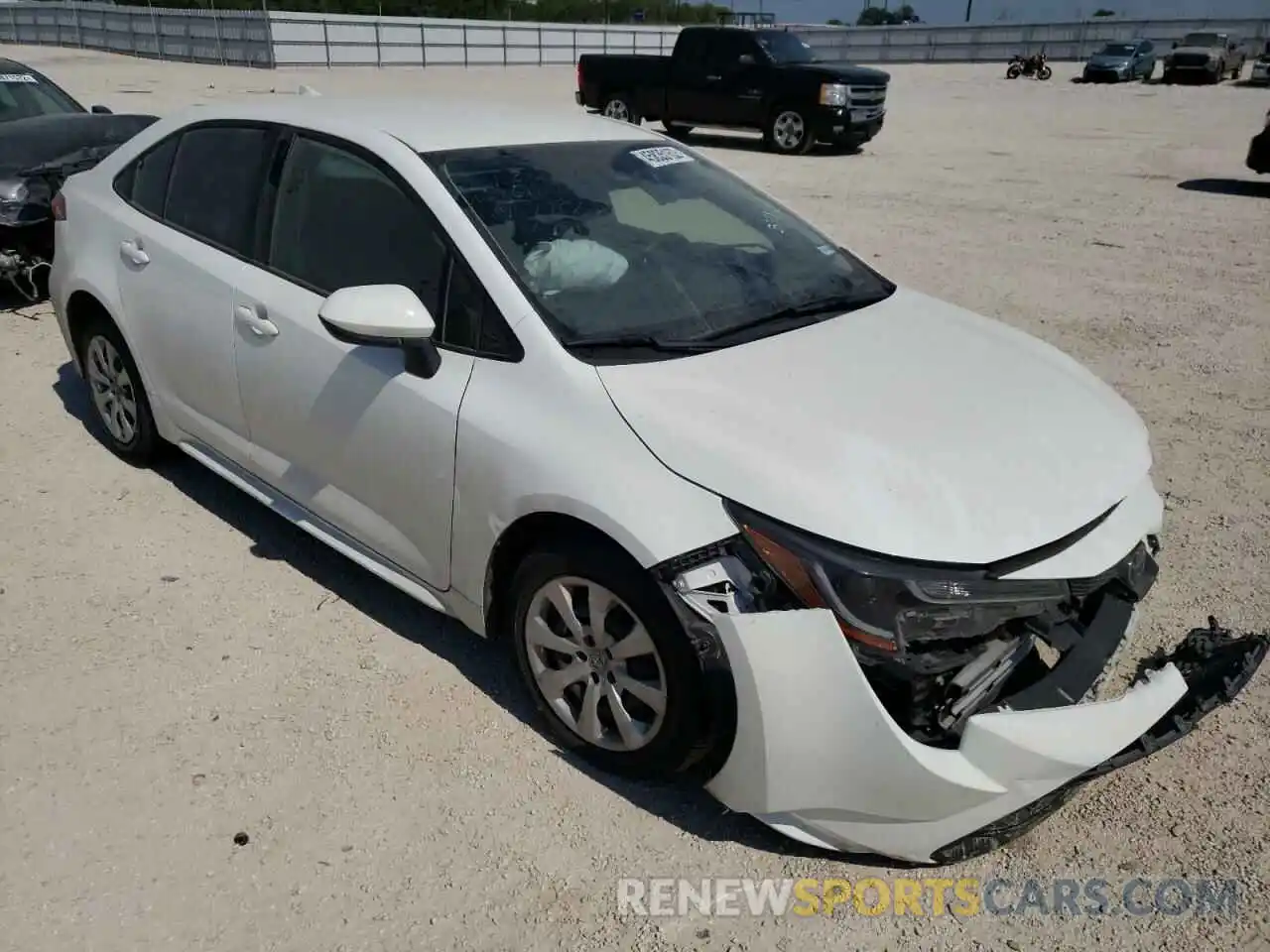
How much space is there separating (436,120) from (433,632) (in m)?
1.72

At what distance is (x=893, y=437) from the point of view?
2539 millimetres

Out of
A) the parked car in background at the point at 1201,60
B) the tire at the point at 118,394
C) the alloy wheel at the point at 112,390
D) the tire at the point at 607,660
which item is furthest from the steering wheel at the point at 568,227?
the parked car in background at the point at 1201,60

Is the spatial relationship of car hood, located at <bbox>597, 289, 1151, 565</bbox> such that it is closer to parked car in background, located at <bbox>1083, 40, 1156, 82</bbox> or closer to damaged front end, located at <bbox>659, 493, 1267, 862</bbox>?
damaged front end, located at <bbox>659, 493, 1267, 862</bbox>

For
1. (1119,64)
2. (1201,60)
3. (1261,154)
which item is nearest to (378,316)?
(1261,154)

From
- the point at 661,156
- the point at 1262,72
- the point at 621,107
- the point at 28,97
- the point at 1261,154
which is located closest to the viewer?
the point at 661,156

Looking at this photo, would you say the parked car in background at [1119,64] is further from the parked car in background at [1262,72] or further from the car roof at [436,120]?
the car roof at [436,120]

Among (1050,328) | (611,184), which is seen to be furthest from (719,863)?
(1050,328)

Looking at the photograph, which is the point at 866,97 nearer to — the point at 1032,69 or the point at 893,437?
the point at 893,437

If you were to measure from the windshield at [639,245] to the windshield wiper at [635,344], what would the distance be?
0.7 inches

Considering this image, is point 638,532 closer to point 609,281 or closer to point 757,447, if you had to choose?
point 757,447

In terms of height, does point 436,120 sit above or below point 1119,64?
above

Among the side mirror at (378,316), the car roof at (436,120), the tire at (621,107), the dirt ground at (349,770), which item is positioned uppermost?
the car roof at (436,120)

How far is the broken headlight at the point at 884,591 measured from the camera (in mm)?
2271

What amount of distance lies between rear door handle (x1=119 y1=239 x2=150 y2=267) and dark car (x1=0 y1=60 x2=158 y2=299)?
3.22m
